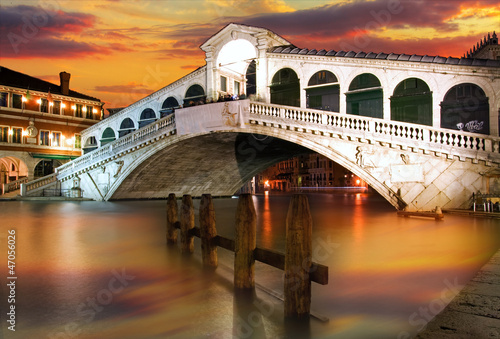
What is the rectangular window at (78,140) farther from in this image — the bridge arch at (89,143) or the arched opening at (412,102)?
the arched opening at (412,102)

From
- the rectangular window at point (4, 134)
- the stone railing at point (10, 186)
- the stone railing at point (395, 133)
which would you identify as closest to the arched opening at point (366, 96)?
the stone railing at point (395, 133)

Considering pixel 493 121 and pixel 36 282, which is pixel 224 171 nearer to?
pixel 493 121

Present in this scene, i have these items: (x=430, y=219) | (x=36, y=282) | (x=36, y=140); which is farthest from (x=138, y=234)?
(x=36, y=140)

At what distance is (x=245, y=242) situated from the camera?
459 cm

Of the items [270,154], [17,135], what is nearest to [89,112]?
[17,135]

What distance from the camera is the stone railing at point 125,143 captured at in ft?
66.3

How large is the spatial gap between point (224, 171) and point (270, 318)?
23.0 meters

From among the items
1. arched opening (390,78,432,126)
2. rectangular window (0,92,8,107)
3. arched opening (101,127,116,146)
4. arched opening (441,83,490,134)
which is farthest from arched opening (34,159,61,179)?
arched opening (441,83,490,134)

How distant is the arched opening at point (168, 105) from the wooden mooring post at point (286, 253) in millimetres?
19451

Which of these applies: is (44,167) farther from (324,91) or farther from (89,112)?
(324,91)

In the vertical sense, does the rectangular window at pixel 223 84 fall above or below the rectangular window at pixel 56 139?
above

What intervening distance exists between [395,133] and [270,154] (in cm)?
970

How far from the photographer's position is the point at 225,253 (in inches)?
285

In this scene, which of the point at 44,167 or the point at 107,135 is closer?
the point at 107,135
